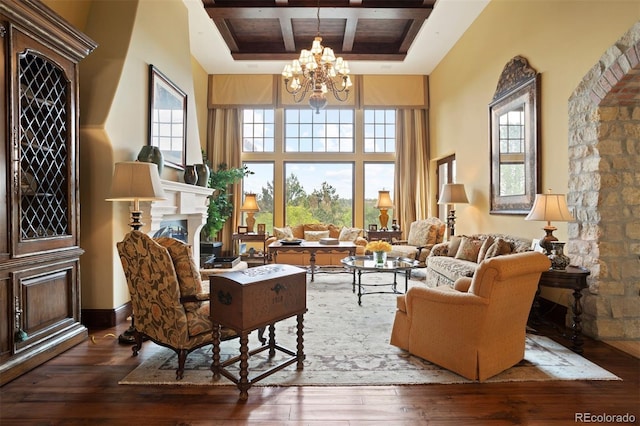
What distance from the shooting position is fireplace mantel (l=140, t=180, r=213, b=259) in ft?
12.5

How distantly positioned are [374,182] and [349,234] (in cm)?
157

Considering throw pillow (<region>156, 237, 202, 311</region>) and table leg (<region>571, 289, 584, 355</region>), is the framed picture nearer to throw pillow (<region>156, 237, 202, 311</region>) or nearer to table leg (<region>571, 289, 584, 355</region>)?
throw pillow (<region>156, 237, 202, 311</region>)

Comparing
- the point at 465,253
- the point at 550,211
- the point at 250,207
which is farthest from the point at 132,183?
the point at 250,207

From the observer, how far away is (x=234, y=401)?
2.23m

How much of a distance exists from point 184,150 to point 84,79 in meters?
1.67

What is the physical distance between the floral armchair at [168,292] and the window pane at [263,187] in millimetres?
5516

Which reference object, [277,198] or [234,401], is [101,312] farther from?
[277,198]

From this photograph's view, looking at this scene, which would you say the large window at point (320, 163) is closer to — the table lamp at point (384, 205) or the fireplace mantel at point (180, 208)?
the table lamp at point (384, 205)

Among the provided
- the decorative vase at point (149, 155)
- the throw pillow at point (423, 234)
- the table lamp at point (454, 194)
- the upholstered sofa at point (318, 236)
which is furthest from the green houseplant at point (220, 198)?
the table lamp at point (454, 194)

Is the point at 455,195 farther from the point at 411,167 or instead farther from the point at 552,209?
the point at 552,209

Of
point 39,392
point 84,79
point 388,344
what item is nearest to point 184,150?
point 84,79

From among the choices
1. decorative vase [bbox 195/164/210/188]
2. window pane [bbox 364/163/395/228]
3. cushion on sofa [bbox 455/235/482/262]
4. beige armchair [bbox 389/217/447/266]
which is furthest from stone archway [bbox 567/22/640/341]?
window pane [bbox 364/163/395/228]

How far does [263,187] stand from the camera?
8.20 meters

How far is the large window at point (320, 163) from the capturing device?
26.8 ft
